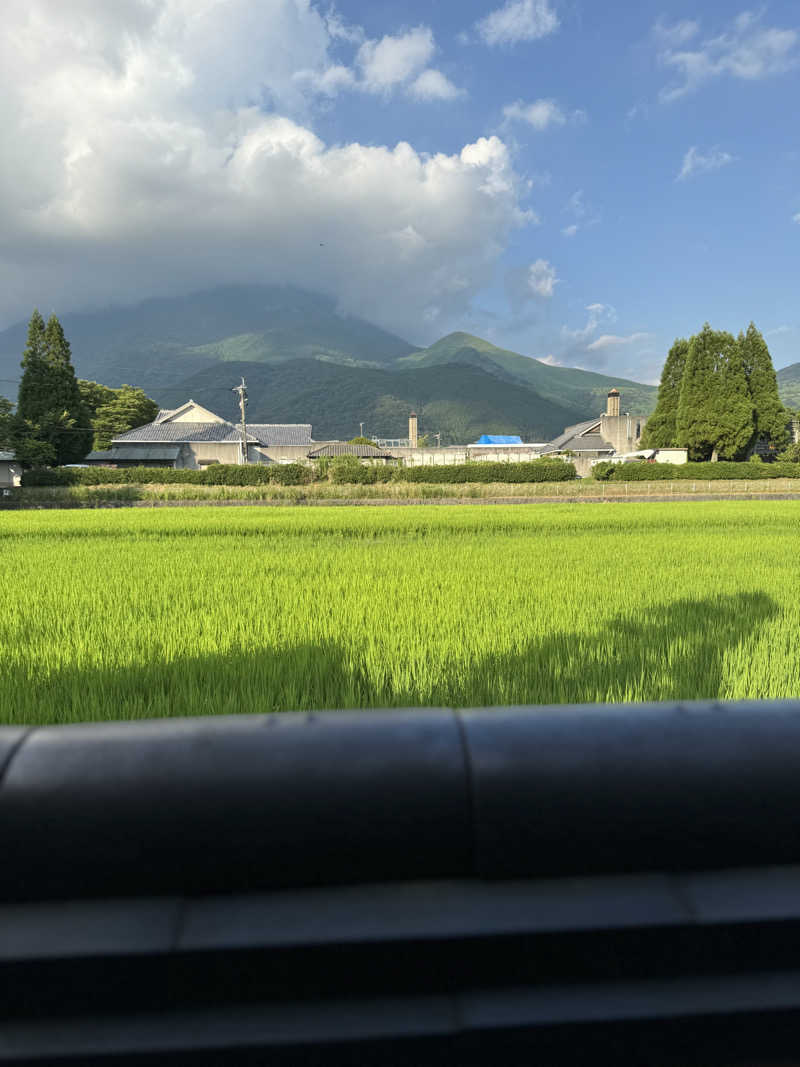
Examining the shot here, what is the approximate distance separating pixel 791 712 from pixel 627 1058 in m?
0.87

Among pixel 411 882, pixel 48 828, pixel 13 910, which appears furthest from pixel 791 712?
pixel 13 910

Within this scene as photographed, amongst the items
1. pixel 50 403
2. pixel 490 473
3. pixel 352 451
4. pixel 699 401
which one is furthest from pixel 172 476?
pixel 699 401

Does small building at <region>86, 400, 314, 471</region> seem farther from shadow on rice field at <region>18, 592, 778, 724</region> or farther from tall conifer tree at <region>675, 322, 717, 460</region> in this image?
shadow on rice field at <region>18, 592, 778, 724</region>

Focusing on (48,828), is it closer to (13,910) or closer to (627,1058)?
(13,910)

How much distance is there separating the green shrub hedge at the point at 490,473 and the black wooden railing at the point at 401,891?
3520 centimetres

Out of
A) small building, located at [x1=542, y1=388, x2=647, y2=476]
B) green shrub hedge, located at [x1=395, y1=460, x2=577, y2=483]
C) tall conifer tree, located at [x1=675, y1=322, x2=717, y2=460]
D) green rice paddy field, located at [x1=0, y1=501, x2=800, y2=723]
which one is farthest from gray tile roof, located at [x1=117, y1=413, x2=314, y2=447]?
green rice paddy field, located at [x1=0, y1=501, x2=800, y2=723]

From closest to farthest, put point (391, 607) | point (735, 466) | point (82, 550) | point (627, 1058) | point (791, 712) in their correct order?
1. point (627, 1058)
2. point (791, 712)
3. point (391, 607)
4. point (82, 550)
5. point (735, 466)

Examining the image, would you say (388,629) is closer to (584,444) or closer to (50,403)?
(50,403)

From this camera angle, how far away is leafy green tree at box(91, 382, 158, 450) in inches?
2367

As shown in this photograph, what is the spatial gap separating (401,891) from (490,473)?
36529mm

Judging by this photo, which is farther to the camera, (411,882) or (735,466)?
(735,466)

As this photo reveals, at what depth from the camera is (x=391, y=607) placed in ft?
15.1

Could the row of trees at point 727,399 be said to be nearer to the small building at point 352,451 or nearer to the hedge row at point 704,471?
the hedge row at point 704,471

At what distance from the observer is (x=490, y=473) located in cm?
3712
